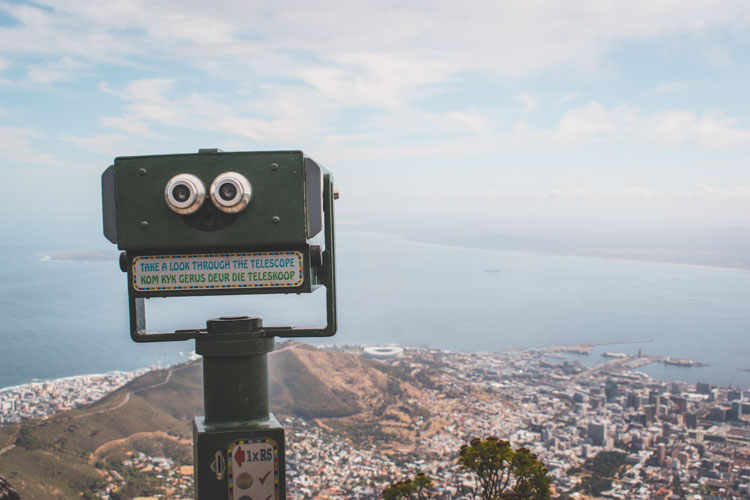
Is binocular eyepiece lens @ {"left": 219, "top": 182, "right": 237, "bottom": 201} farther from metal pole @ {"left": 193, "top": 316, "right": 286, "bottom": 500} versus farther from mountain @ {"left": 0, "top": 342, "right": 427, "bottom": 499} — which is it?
mountain @ {"left": 0, "top": 342, "right": 427, "bottom": 499}

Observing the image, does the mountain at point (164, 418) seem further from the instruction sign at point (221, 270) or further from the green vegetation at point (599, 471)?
the instruction sign at point (221, 270)

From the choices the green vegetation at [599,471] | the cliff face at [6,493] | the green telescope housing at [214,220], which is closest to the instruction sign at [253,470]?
the green telescope housing at [214,220]

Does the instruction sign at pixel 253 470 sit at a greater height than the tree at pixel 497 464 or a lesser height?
greater

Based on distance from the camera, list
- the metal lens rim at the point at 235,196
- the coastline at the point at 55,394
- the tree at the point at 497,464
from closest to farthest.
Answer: the metal lens rim at the point at 235,196 < the tree at the point at 497,464 < the coastline at the point at 55,394

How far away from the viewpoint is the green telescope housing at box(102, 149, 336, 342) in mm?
1466

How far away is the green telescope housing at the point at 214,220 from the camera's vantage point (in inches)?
57.7

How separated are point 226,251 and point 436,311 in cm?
4992

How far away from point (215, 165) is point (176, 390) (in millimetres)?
21620

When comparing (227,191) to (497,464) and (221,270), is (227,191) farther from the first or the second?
(497,464)

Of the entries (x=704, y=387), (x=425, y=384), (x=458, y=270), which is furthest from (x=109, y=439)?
(x=458, y=270)

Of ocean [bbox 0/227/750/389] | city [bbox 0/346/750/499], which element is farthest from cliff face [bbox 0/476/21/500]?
ocean [bbox 0/227/750/389]

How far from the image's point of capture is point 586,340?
135ft

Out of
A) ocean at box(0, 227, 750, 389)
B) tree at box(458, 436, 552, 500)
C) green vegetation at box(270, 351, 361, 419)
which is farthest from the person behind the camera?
ocean at box(0, 227, 750, 389)

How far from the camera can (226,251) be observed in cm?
152
